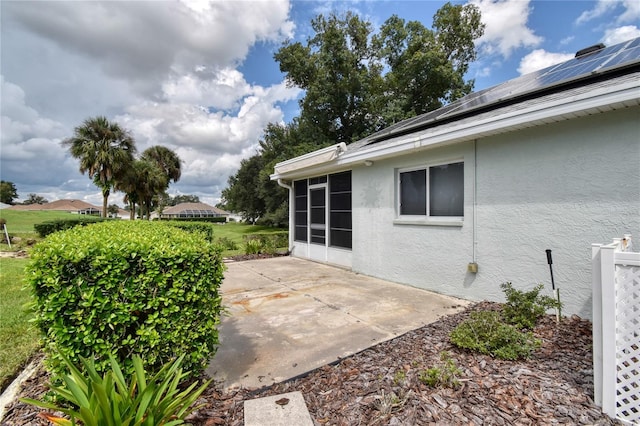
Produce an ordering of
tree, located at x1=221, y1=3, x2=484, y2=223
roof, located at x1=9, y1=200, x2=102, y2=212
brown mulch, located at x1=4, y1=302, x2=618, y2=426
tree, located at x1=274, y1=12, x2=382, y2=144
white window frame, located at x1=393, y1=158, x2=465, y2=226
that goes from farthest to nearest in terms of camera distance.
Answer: roof, located at x1=9, y1=200, x2=102, y2=212 → tree, located at x1=274, y1=12, x2=382, y2=144 → tree, located at x1=221, y1=3, x2=484, y2=223 → white window frame, located at x1=393, y1=158, x2=465, y2=226 → brown mulch, located at x1=4, y1=302, x2=618, y2=426

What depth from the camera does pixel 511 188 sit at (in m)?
4.67

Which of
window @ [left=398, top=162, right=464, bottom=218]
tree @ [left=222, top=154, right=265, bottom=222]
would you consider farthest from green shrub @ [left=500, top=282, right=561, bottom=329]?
tree @ [left=222, top=154, right=265, bottom=222]

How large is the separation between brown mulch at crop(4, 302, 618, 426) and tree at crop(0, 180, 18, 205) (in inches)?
3554

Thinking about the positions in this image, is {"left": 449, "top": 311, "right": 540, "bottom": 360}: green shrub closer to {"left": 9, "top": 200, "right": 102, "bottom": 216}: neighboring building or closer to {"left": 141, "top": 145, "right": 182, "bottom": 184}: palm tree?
{"left": 141, "top": 145, "right": 182, "bottom": 184}: palm tree

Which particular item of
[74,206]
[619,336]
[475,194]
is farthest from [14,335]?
[74,206]

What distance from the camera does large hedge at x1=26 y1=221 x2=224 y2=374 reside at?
6.63 feet

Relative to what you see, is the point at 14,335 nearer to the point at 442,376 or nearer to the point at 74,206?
the point at 442,376

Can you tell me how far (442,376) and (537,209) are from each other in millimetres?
3333

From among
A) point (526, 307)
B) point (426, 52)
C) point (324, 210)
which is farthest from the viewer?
point (426, 52)

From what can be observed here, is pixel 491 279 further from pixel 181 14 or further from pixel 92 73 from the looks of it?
pixel 92 73

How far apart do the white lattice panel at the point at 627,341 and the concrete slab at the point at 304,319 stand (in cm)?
205

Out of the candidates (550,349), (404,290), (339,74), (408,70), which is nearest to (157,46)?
(404,290)

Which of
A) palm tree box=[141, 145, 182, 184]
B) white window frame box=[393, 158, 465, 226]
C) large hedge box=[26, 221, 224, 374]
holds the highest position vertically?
palm tree box=[141, 145, 182, 184]

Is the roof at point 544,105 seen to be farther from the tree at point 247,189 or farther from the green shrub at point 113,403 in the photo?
the tree at point 247,189
